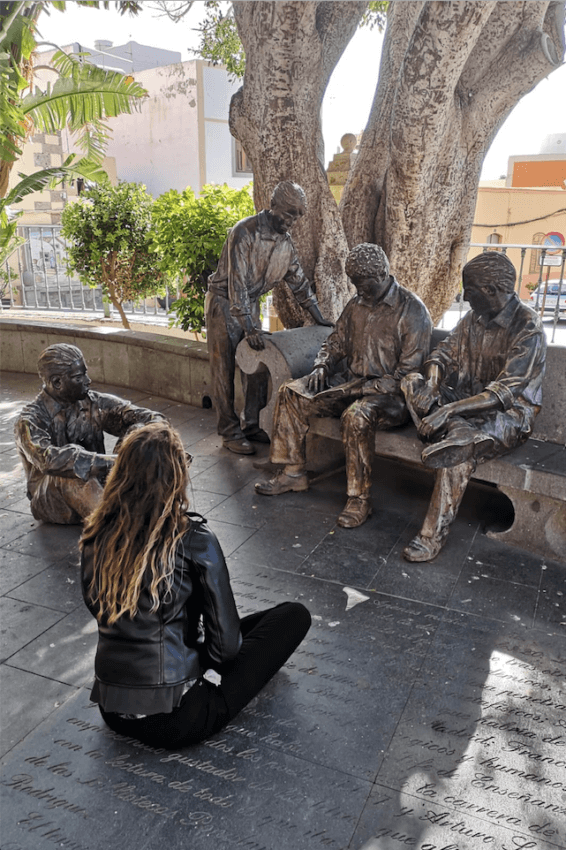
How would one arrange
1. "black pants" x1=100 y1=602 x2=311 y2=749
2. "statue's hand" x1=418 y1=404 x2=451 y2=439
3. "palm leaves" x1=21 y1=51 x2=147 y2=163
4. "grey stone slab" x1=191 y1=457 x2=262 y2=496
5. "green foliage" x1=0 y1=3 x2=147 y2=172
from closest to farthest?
"black pants" x1=100 y1=602 x2=311 y2=749
"statue's hand" x1=418 y1=404 x2=451 y2=439
"grey stone slab" x1=191 y1=457 x2=262 y2=496
"green foliage" x1=0 y1=3 x2=147 y2=172
"palm leaves" x1=21 y1=51 x2=147 y2=163

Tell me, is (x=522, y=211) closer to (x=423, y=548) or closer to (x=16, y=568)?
(x=423, y=548)

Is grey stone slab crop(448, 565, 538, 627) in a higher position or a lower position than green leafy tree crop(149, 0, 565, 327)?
lower

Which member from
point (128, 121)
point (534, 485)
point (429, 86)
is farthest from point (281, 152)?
point (128, 121)

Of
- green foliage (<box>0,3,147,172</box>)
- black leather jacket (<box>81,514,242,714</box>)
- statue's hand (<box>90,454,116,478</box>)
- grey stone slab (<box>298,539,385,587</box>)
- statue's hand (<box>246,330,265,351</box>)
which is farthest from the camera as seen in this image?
green foliage (<box>0,3,147,172</box>)

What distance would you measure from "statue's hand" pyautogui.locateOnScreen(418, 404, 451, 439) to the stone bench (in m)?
0.29

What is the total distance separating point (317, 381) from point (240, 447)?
125 centimetres

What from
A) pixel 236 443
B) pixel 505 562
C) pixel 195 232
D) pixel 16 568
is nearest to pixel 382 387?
pixel 505 562

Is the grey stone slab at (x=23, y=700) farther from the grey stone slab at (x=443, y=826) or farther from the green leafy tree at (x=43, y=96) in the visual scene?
the green leafy tree at (x=43, y=96)

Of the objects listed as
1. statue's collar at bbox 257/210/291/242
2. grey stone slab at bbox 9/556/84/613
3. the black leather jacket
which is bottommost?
grey stone slab at bbox 9/556/84/613

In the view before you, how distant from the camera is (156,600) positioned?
2502mm

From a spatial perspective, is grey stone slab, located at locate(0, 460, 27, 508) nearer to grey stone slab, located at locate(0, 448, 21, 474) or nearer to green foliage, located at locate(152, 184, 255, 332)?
grey stone slab, located at locate(0, 448, 21, 474)

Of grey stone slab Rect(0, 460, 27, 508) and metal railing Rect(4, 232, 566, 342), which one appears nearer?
grey stone slab Rect(0, 460, 27, 508)

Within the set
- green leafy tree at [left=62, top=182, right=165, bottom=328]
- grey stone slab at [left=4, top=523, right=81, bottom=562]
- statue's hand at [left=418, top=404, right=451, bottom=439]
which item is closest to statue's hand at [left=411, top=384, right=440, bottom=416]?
→ statue's hand at [left=418, top=404, right=451, bottom=439]

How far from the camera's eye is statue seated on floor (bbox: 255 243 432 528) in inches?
197
